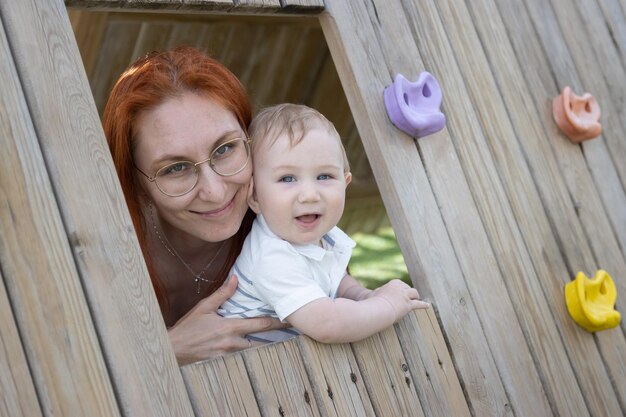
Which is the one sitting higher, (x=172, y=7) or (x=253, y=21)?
(x=253, y=21)

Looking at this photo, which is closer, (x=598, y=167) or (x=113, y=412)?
(x=113, y=412)

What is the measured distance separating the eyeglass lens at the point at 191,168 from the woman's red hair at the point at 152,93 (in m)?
0.12

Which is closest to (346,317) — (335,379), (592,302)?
(335,379)

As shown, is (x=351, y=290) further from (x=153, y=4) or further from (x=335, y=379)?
(x=153, y=4)

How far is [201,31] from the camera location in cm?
578

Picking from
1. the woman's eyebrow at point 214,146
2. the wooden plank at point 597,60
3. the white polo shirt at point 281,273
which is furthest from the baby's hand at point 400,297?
the wooden plank at point 597,60

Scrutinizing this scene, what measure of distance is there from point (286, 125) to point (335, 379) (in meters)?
0.69

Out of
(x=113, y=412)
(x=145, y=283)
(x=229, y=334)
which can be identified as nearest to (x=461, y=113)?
(x=229, y=334)

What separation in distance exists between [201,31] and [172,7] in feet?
9.83

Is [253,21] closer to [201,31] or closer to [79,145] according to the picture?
[201,31]

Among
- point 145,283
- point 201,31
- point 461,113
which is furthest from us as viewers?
point 201,31

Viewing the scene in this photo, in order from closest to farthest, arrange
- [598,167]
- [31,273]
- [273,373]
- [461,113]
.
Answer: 1. [31,273]
2. [273,373]
3. [461,113]
4. [598,167]

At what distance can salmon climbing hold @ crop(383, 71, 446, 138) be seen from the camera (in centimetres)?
317

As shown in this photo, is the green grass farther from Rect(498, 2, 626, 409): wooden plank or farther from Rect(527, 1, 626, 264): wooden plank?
Rect(498, 2, 626, 409): wooden plank
